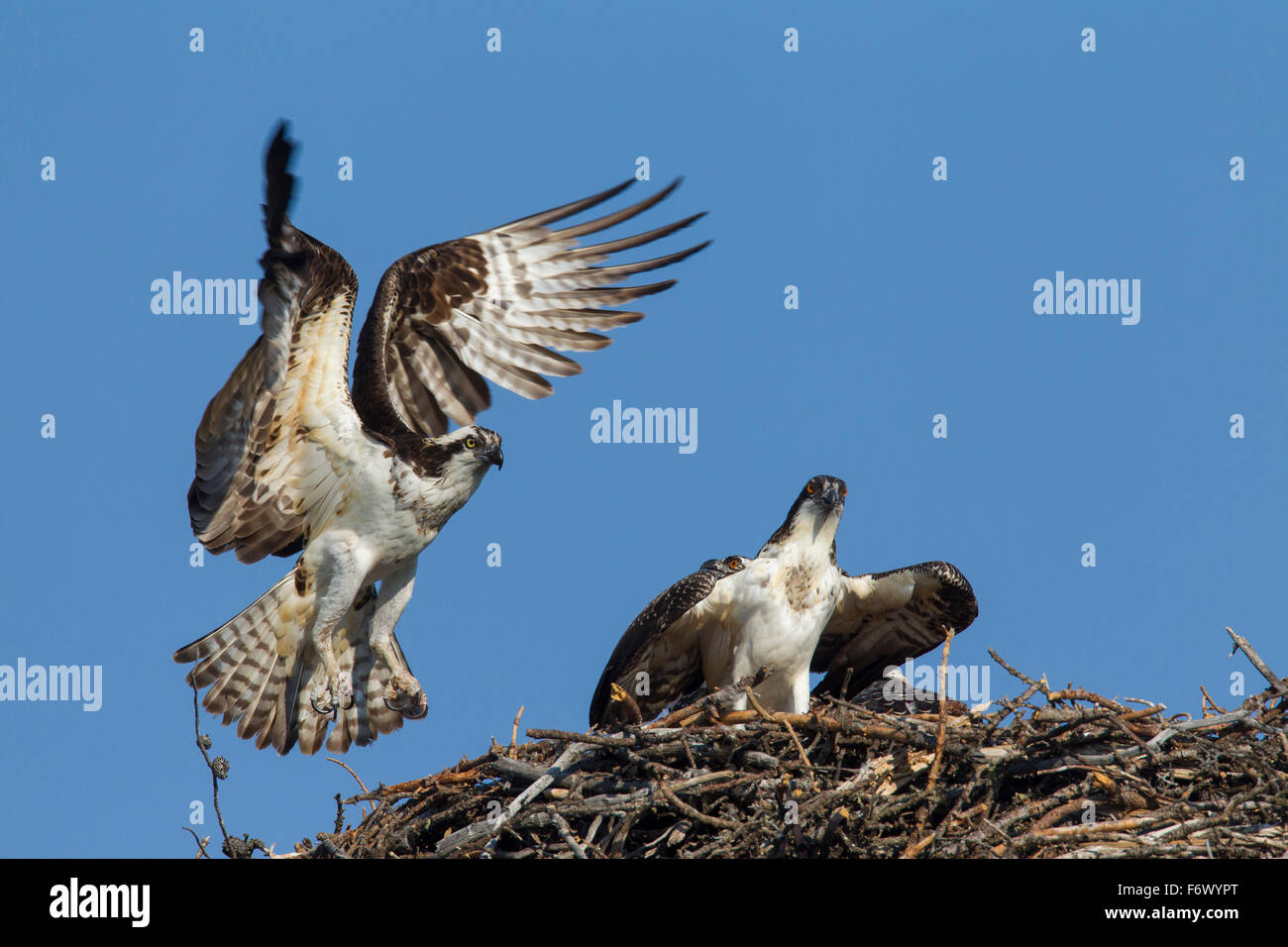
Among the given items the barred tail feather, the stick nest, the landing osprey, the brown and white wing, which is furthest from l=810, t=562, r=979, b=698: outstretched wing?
the brown and white wing

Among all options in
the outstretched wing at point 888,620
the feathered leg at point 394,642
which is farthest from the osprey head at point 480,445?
the outstretched wing at point 888,620

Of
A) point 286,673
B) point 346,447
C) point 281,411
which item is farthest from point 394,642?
point 281,411

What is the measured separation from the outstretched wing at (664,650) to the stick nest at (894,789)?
943mm

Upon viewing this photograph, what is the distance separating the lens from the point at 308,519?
1126cm

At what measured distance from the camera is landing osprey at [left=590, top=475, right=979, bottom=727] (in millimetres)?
10539

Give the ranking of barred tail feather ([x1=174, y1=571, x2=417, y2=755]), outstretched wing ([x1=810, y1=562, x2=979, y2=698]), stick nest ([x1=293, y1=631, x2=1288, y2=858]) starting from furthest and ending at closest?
barred tail feather ([x1=174, y1=571, x2=417, y2=755]) → outstretched wing ([x1=810, y1=562, x2=979, y2=698]) → stick nest ([x1=293, y1=631, x2=1288, y2=858])

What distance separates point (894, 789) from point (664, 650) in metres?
2.60

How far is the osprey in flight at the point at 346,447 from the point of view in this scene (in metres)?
10.8

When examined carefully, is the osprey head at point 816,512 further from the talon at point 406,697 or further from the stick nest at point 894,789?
the talon at point 406,697

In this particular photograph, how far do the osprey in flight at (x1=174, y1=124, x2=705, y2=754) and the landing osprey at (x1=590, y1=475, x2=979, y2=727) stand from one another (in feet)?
5.86

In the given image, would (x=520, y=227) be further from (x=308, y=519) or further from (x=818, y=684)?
(x=818, y=684)

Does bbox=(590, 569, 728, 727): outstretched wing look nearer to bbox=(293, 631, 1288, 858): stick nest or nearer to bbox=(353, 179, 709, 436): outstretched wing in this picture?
bbox=(293, 631, 1288, 858): stick nest
